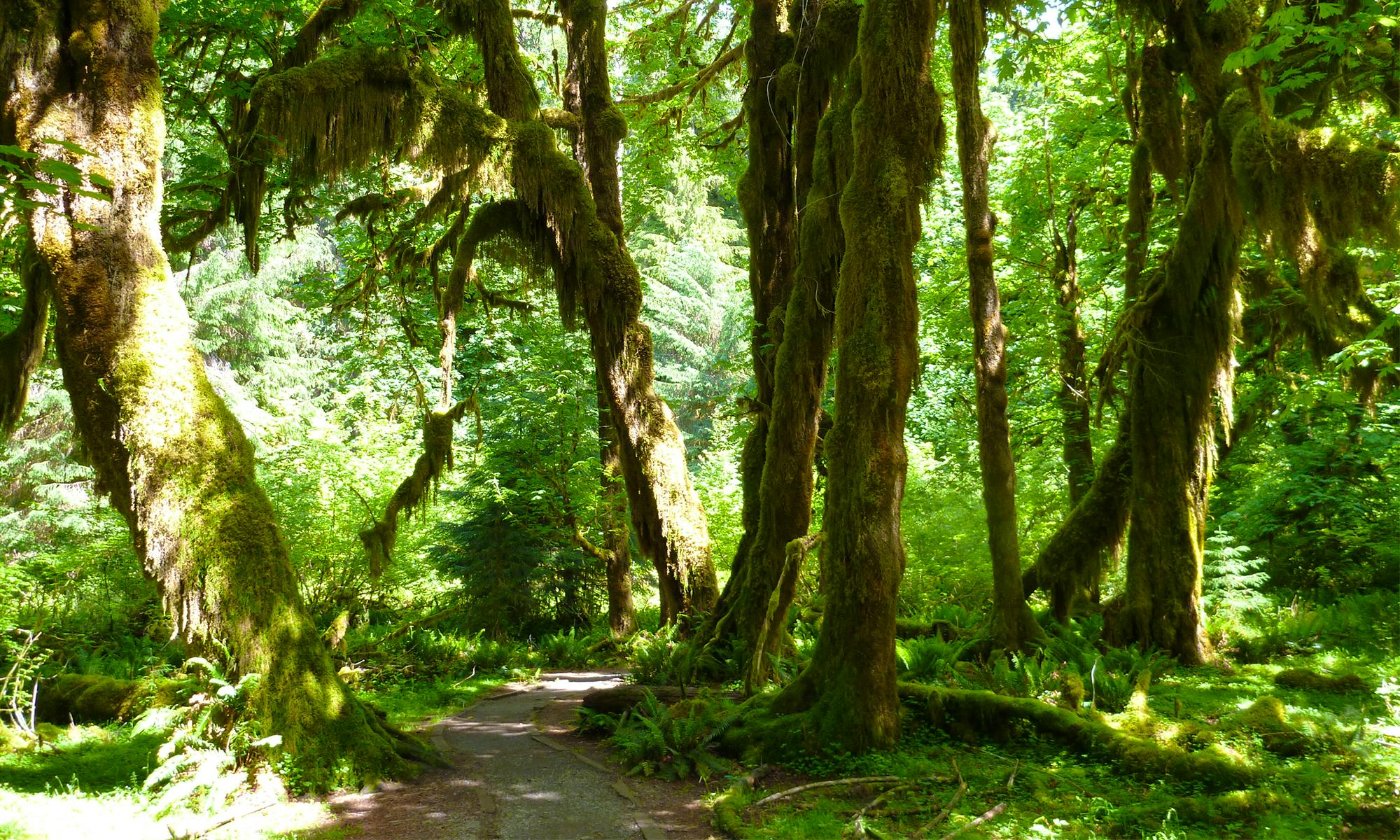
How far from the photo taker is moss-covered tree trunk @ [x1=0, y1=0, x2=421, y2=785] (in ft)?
22.1

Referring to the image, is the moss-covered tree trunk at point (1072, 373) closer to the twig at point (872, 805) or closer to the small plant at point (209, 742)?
the twig at point (872, 805)

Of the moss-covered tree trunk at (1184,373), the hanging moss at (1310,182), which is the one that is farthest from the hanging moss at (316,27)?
the hanging moss at (1310,182)

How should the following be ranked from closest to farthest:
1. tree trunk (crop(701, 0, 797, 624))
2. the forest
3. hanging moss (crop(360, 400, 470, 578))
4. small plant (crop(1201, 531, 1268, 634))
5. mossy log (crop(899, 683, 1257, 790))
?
mossy log (crop(899, 683, 1257, 790)), the forest, small plant (crop(1201, 531, 1268, 634)), tree trunk (crop(701, 0, 797, 624)), hanging moss (crop(360, 400, 470, 578))

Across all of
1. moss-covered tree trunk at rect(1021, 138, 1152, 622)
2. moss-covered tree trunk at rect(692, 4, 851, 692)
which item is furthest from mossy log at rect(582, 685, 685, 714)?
moss-covered tree trunk at rect(1021, 138, 1152, 622)

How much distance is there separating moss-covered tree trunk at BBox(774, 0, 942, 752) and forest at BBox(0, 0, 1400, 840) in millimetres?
43

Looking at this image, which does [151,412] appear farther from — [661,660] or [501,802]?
[661,660]

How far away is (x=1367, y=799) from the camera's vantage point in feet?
17.3

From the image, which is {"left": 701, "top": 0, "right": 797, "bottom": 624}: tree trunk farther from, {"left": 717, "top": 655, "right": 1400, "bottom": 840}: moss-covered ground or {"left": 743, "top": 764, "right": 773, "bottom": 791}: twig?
{"left": 717, "top": 655, "right": 1400, "bottom": 840}: moss-covered ground

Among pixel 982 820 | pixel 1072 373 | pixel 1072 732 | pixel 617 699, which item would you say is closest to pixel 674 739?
pixel 617 699

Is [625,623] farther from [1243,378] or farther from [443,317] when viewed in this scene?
[1243,378]

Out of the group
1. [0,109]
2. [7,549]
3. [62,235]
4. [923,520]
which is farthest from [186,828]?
[7,549]

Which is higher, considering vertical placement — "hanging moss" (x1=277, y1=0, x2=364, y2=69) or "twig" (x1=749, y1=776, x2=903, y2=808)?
"hanging moss" (x1=277, y1=0, x2=364, y2=69)

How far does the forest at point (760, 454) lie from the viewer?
6.47 metres

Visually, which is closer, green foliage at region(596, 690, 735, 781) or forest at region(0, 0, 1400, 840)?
forest at region(0, 0, 1400, 840)
